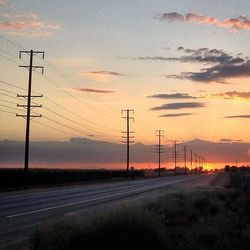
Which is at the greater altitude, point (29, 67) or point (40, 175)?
point (29, 67)

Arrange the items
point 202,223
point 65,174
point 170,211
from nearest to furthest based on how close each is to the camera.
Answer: point 202,223
point 170,211
point 65,174

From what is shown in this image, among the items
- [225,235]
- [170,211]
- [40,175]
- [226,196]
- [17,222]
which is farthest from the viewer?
[40,175]

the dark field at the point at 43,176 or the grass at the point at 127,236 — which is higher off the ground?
the dark field at the point at 43,176

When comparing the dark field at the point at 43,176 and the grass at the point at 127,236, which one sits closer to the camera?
the grass at the point at 127,236

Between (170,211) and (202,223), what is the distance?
13.4ft

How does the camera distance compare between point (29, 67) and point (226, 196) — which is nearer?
point (226, 196)

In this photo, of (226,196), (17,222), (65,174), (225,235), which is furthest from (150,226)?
(65,174)

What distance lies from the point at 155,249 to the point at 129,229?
30.2 inches

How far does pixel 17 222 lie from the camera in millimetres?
21062

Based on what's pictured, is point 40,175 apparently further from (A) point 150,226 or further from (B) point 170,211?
(A) point 150,226

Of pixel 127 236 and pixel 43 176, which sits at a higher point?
pixel 43 176

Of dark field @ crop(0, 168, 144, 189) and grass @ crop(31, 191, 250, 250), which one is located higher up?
dark field @ crop(0, 168, 144, 189)

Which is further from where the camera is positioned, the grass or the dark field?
the dark field

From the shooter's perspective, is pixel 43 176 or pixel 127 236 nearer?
pixel 127 236
